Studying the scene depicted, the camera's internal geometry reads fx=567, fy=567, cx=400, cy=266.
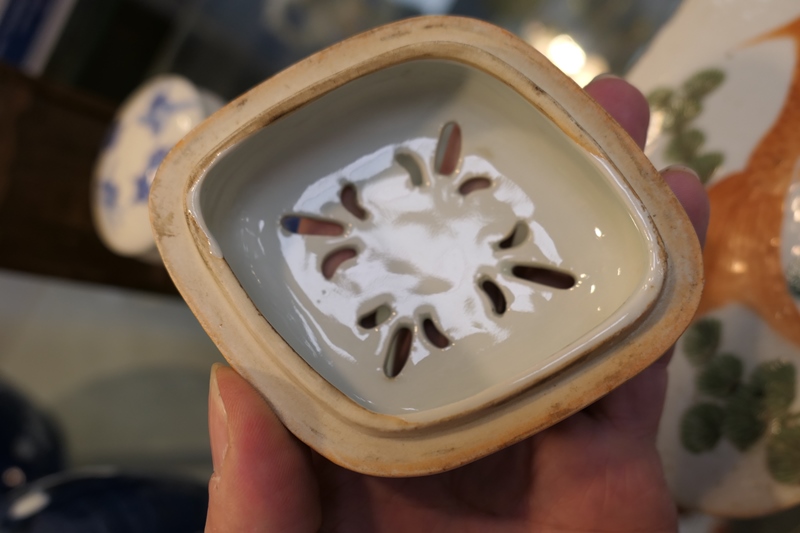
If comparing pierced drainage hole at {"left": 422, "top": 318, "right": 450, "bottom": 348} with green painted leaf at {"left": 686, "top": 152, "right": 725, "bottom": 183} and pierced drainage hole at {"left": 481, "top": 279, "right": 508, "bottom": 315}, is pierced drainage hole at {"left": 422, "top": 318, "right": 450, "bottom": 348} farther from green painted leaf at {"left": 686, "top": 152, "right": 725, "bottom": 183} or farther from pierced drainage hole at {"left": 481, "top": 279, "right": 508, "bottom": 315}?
green painted leaf at {"left": 686, "top": 152, "right": 725, "bottom": 183}

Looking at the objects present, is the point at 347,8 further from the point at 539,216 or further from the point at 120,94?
the point at 539,216

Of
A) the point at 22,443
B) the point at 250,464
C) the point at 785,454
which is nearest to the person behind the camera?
the point at 250,464

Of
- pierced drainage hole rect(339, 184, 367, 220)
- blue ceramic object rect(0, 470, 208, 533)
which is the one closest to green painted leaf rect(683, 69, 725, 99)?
pierced drainage hole rect(339, 184, 367, 220)

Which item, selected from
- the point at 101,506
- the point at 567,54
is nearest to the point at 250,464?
the point at 101,506

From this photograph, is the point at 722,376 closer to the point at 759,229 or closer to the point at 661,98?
the point at 759,229

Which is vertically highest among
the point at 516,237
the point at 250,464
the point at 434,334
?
the point at 516,237

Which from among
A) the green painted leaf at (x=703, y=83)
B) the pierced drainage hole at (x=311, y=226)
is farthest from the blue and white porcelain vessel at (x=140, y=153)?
the green painted leaf at (x=703, y=83)

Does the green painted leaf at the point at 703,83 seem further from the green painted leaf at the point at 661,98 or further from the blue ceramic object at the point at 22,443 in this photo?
the blue ceramic object at the point at 22,443

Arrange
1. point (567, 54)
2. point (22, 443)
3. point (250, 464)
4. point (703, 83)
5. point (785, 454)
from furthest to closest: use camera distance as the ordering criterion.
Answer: point (22, 443) < point (567, 54) < point (703, 83) < point (785, 454) < point (250, 464)
